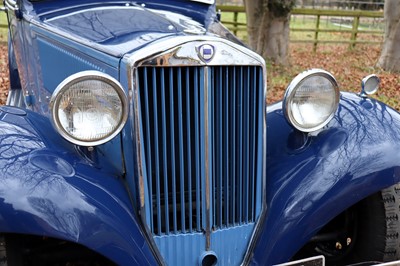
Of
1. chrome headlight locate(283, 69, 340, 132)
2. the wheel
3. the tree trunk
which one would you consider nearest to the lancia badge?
chrome headlight locate(283, 69, 340, 132)

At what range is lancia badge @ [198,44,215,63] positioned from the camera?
83.8 inches

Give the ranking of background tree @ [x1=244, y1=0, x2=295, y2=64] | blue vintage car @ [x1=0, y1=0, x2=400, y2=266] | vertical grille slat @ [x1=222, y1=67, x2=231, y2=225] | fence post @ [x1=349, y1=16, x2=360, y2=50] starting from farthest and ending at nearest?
fence post @ [x1=349, y1=16, x2=360, y2=50]
background tree @ [x1=244, y1=0, x2=295, y2=64]
vertical grille slat @ [x1=222, y1=67, x2=231, y2=225]
blue vintage car @ [x1=0, y1=0, x2=400, y2=266]

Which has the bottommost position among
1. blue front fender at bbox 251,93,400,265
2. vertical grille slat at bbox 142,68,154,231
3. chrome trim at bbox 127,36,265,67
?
blue front fender at bbox 251,93,400,265

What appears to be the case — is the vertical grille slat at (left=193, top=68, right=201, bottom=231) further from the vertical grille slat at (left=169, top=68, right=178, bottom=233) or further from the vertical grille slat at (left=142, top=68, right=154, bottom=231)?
the vertical grille slat at (left=142, top=68, right=154, bottom=231)

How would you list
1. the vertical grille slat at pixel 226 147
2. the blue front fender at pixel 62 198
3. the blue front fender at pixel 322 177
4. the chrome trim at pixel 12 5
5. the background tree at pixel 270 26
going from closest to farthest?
the blue front fender at pixel 62 198 → the vertical grille slat at pixel 226 147 → the blue front fender at pixel 322 177 → the chrome trim at pixel 12 5 → the background tree at pixel 270 26

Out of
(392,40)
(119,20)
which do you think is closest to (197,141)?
(119,20)

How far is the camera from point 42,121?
2.53m

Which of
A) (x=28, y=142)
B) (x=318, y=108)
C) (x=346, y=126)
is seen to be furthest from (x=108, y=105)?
(x=346, y=126)

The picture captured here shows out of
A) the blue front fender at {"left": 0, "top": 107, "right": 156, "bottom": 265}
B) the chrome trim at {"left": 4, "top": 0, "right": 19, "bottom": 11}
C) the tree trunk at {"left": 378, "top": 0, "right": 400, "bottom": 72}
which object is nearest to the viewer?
the blue front fender at {"left": 0, "top": 107, "right": 156, "bottom": 265}

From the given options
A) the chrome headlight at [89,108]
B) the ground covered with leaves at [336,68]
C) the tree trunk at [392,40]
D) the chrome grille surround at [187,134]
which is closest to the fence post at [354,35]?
the ground covered with leaves at [336,68]

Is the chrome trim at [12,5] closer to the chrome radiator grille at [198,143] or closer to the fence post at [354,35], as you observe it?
the chrome radiator grille at [198,143]

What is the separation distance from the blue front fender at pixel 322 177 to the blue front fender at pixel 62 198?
628 millimetres

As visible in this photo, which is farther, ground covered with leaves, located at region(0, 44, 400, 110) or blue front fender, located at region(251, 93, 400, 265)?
ground covered with leaves, located at region(0, 44, 400, 110)

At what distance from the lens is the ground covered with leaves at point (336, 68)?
7681 mm
